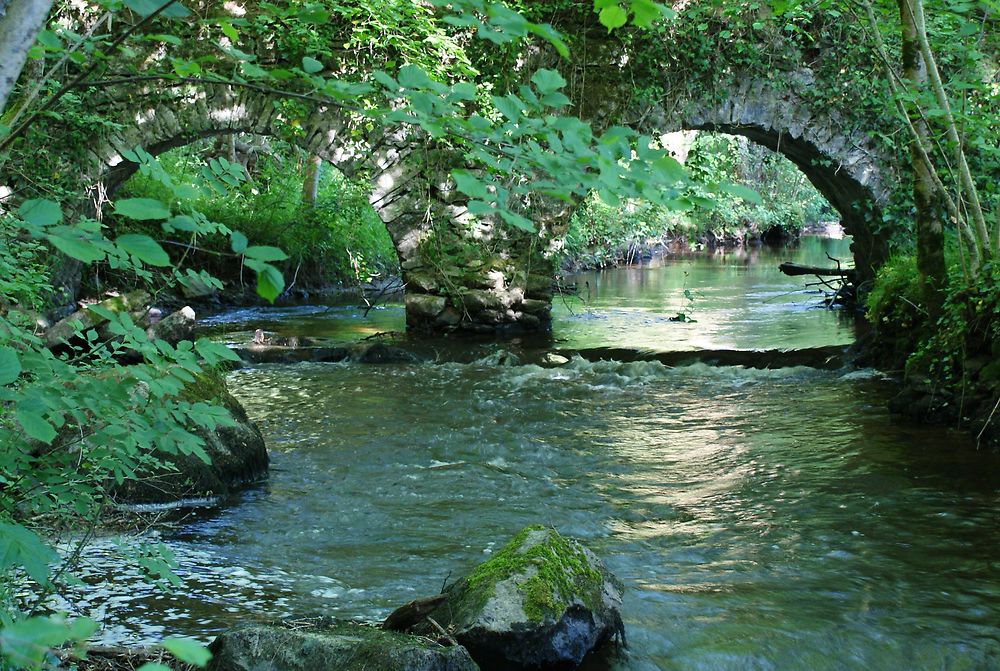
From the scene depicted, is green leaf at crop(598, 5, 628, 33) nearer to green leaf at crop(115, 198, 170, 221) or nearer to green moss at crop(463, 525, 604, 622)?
green leaf at crop(115, 198, 170, 221)

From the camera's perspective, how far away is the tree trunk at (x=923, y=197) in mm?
5945

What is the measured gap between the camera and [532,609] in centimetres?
301

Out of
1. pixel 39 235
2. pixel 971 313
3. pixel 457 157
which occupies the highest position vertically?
pixel 457 157

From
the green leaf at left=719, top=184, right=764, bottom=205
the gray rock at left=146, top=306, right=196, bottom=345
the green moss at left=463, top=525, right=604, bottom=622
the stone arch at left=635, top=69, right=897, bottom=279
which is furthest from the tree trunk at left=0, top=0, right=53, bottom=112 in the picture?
the stone arch at left=635, top=69, right=897, bottom=279

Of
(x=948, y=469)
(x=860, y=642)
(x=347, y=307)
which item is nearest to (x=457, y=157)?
(x=347, y=307)

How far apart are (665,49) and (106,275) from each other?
7882 millimetres

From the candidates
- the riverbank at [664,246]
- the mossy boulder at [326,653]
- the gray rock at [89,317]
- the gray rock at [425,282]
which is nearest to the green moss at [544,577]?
the mossy boulder at [326,653]

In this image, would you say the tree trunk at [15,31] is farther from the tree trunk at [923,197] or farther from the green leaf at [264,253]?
the tree trunk at [923,197]

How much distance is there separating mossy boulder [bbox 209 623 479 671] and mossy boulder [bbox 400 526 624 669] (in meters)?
0.23

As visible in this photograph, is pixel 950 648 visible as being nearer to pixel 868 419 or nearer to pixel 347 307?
pixel 868 419

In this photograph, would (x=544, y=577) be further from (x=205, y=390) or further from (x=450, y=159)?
(x=450, y=159)

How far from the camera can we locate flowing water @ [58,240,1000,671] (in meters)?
3.40

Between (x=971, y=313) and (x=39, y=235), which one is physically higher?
A: (x=39, y=235)

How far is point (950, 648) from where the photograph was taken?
3.23 meters
